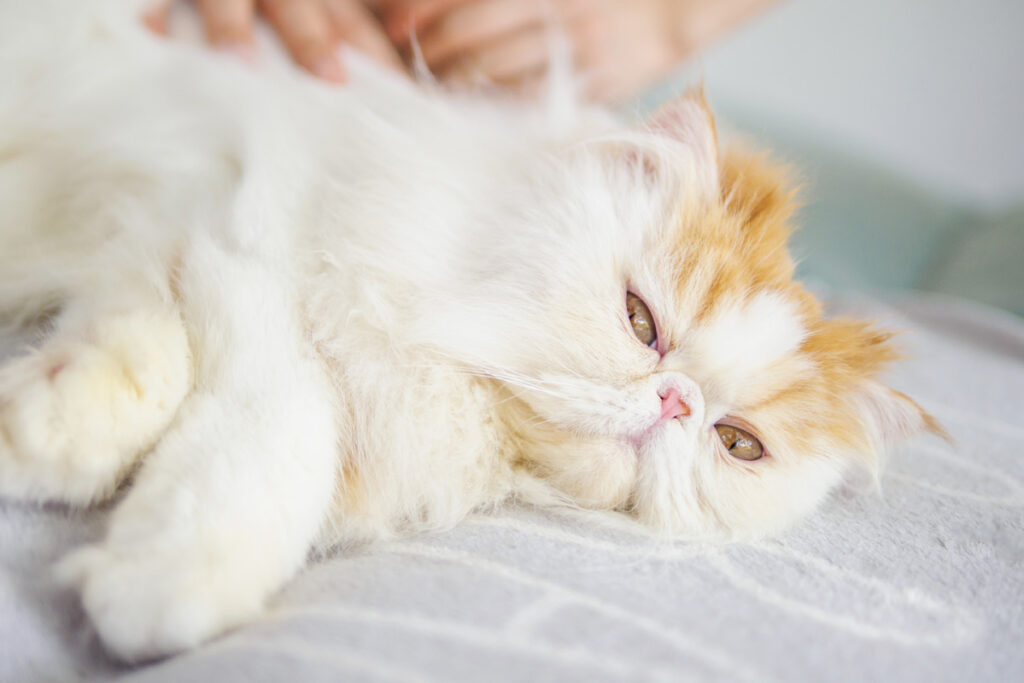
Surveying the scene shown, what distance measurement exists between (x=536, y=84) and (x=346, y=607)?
124 centimetres

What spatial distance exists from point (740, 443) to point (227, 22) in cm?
122

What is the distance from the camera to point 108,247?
100cm

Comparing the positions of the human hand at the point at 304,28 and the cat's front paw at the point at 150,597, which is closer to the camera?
the cat's front paw at the point at 150,597

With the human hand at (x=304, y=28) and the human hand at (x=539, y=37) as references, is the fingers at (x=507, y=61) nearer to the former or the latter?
the human hand at (x=539, y=37)

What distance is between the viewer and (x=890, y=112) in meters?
3.89

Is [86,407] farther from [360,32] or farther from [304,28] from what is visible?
[360,32]

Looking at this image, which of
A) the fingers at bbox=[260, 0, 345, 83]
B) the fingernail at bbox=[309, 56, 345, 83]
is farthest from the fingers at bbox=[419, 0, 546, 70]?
the fingernail at bbox=[309, 56, 345, 83]

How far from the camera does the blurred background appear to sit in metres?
2.93

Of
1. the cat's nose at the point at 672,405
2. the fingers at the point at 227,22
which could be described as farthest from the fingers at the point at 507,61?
the cat's nose at the point at 672,405

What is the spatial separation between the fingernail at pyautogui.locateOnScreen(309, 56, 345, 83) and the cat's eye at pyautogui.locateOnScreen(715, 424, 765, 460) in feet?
3.11

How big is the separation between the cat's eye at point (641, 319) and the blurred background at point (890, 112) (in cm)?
203

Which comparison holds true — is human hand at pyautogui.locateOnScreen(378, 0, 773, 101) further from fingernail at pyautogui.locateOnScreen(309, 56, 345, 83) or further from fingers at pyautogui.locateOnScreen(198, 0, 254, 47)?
fingers at pyautogui.locateOnScreen(198, 0, 254, 47)

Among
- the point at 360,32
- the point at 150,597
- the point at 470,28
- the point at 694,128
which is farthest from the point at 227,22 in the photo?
the point at 150,597

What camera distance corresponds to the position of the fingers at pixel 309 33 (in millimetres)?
1427
